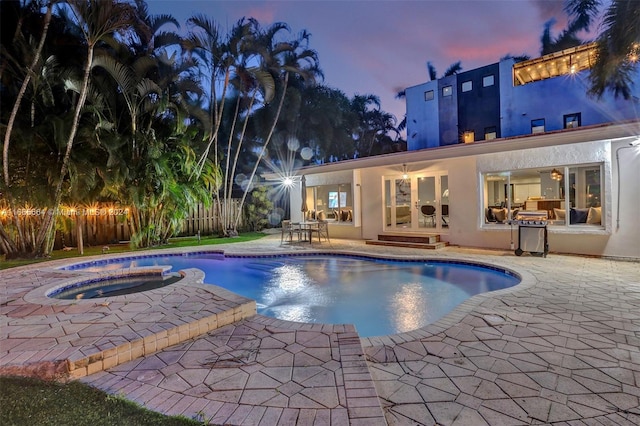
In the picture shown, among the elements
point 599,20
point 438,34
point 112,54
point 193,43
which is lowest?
point 599,20

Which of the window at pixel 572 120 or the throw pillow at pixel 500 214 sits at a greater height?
the window at pixel 572 120

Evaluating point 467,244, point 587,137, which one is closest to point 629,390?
point 587,137

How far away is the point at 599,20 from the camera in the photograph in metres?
7.38

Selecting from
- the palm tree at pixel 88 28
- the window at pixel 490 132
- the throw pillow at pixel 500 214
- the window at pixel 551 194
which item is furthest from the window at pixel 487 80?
the palm tree at pixel 88 28

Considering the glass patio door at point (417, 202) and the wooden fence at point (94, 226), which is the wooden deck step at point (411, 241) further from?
the wooden fence at point (94, 226)

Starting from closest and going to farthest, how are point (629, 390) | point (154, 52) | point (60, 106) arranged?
point (629, 390) → point (60, 106) → point (154, 52)

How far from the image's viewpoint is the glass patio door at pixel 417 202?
11756 mm

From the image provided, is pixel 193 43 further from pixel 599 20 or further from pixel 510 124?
pixel 510 124

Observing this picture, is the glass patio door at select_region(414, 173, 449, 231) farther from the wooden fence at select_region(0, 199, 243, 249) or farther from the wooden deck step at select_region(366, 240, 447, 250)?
the wooden fence at select_region(0, 199, 243, 249)

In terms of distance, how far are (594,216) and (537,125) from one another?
10494mm

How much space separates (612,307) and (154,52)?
44.9 ft

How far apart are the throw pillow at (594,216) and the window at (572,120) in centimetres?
975

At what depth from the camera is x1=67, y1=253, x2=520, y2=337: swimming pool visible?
584cm

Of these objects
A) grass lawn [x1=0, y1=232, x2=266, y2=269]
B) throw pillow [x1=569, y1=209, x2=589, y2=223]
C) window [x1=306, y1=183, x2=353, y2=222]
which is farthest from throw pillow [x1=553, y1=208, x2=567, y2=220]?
grass lawn [x1=0, y1=232, x2=266, y2=269]
